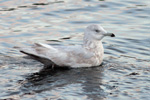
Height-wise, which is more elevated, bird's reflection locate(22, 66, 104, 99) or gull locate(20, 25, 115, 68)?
gull locate(20, 25, 115, 68)

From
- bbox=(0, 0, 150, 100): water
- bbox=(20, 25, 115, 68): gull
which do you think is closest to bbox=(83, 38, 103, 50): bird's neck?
bbox=(20, 25, 115, 68): gull

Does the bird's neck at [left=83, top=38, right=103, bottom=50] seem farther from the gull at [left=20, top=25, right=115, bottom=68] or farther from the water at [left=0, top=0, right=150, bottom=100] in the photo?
the water at [left=0, top=0, right=150, bottom=100]

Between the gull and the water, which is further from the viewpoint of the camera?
the gull

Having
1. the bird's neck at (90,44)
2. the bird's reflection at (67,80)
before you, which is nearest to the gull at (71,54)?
the bird's neck at (90,44)

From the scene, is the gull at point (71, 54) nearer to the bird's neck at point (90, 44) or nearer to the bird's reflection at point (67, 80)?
the bird's neck at point (90, 44)

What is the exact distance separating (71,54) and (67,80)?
0.86 metres

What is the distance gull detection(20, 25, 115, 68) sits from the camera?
9555 mm

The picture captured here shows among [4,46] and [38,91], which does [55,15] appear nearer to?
[4,46]

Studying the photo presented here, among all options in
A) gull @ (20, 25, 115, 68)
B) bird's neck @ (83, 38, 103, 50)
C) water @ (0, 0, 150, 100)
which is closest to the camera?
water @ (0, 0, 150, 100)

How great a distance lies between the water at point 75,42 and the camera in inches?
322

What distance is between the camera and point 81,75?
927cm

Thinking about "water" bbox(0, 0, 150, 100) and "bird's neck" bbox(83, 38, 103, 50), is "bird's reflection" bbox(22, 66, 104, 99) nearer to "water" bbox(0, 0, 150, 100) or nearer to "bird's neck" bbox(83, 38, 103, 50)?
"water" bbox(0, 0, 150, 100)

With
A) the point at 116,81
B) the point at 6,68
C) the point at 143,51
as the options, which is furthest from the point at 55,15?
the point at 116,81

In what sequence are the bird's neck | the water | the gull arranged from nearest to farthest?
the water → the gull → the bird's neck
